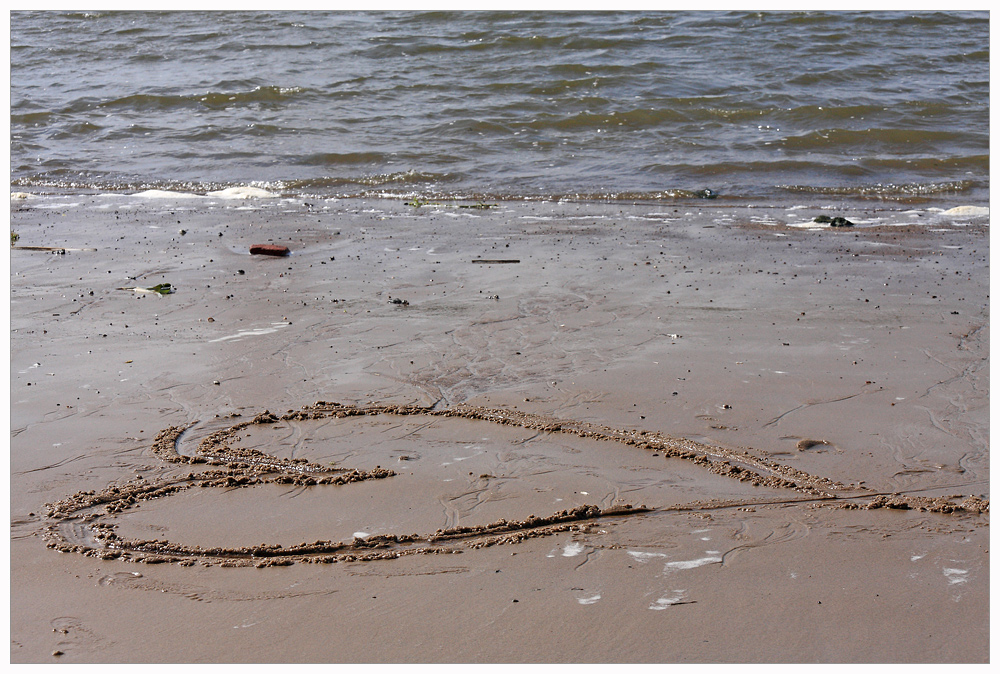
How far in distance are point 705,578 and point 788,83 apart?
14179mm

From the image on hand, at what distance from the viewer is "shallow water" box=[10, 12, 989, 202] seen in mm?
11773

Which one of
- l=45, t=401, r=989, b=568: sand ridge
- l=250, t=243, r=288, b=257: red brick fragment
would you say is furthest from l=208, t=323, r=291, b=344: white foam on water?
l=250, t=243, r=288, b=257: red brick fragment

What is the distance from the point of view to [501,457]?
4.23 m

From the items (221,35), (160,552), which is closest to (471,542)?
(160,552)

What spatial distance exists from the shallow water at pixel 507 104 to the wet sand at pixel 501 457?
4214 mm

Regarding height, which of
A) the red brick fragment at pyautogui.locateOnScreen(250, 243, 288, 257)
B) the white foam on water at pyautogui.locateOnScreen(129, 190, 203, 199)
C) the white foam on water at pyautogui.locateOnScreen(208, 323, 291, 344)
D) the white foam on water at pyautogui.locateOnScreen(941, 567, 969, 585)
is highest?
the white foam on water at pyautogui.locateOnScreen(129, 190, 203, 199)

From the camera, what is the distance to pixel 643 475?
405 cm

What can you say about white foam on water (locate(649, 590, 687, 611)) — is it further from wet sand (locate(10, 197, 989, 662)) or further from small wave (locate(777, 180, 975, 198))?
small wave (locate(777, 180, 975, 198))

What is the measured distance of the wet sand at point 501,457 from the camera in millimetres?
3021

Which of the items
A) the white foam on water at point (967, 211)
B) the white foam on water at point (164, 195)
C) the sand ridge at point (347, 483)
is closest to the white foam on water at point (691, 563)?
the sand ridge at point (347, 483)

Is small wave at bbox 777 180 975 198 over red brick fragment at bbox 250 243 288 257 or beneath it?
beneath

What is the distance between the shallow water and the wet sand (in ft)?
13.8

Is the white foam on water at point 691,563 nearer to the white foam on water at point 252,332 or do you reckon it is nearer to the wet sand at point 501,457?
the wet sand at point 501,457

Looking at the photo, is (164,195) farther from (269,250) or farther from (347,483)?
(347,483)
